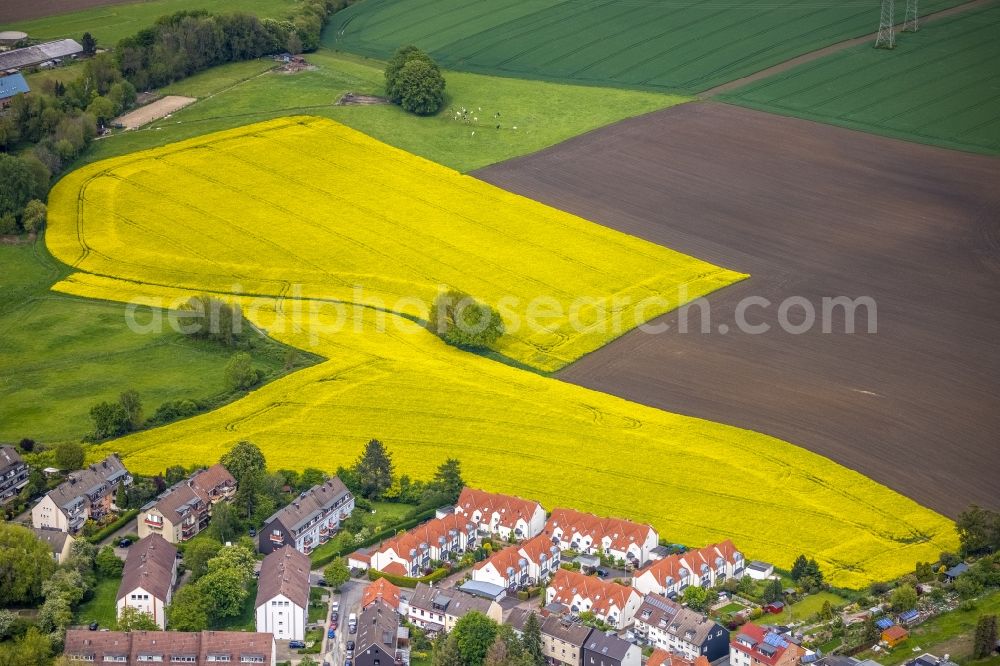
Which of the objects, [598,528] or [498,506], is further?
[498,506]

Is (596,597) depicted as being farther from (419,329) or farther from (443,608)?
(419,329)

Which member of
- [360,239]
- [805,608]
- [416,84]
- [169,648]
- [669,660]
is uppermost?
[416,84]

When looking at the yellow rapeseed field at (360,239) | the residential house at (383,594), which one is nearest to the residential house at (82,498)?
the residential house at (383,594)

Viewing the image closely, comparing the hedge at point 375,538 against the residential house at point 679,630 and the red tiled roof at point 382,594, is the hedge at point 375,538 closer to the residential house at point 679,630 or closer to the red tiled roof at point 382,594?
the red tiled roof at point 382,594

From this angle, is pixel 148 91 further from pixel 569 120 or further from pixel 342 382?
pixel 342 382

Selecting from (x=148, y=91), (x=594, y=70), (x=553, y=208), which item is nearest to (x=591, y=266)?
(x=553, y=208)

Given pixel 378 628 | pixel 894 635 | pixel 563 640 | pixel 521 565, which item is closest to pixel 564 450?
pixel 521 565
